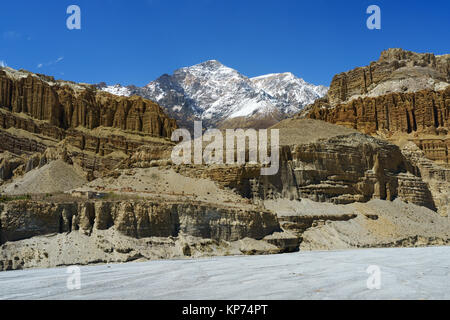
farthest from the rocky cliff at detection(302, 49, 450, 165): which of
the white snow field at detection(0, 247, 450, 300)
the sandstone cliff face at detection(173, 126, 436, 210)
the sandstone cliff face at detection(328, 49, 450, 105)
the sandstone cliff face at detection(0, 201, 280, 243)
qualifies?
the white snow field at detection(0, 247, 450, 300)

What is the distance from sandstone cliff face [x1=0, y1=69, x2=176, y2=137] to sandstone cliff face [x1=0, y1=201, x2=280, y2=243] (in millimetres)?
89885

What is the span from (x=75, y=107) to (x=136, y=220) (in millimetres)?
101056

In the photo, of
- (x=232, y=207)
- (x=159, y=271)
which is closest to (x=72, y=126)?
(x=232, y=207)

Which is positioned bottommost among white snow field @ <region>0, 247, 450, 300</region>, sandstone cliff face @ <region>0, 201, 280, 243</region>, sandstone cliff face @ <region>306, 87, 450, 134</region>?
white snow field @ <region>0, 247, 450, 300</region>

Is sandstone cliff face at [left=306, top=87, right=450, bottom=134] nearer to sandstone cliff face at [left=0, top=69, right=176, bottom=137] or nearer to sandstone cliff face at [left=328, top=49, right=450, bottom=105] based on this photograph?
sandstone cliff face at [left=328, top=49, right=450, bottom=105]

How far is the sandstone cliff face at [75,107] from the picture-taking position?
413ft

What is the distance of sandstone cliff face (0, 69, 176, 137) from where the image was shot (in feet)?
413

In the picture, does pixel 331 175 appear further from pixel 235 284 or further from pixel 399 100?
pixel 399 100

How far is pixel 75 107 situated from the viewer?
136000mm

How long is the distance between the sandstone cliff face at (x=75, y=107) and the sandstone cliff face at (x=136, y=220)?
89.9 m

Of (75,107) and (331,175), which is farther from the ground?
(75,107)

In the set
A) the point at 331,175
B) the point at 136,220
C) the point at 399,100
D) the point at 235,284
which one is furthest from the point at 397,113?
the point at 235,284
